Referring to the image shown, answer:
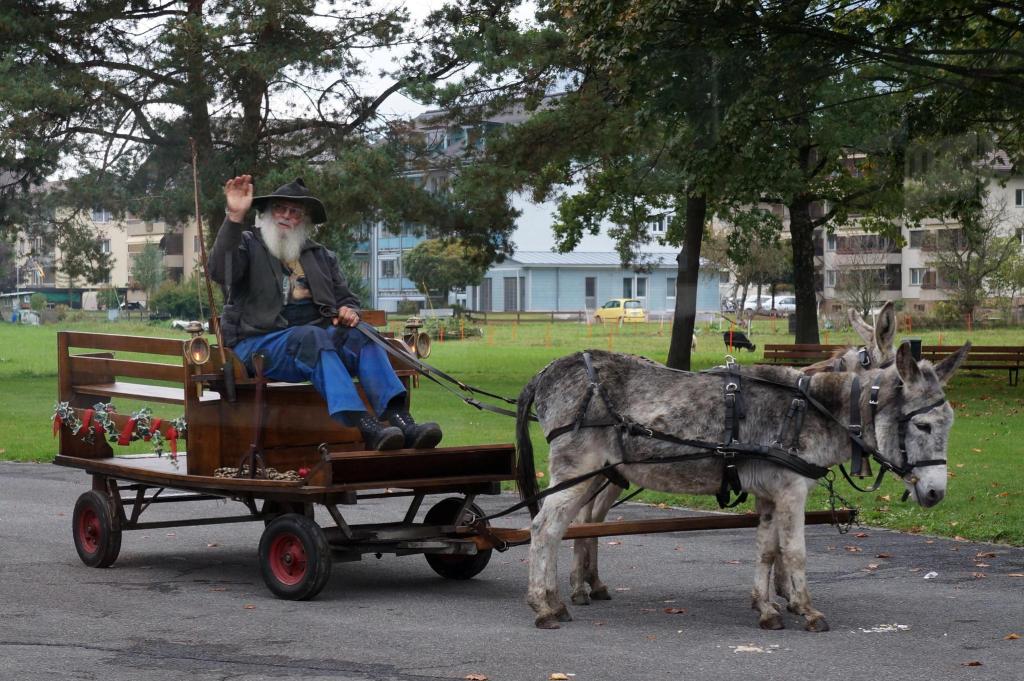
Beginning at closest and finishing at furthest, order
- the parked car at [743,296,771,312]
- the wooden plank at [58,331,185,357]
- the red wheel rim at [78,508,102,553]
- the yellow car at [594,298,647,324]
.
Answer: the wooden plank at [58,331,185,357], the red wheel rim at [78,508,102,553], the yellow car at [594,298,647,324], the parked car at [743,296,771,312]

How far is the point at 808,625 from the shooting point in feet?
25.6

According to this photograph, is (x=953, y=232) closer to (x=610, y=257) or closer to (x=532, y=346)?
(x=610, y=257)

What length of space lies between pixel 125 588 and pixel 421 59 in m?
21.5

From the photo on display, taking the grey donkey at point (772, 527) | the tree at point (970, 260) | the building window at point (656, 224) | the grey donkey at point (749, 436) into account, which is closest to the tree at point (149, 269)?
A: the building window at point (656, 224)

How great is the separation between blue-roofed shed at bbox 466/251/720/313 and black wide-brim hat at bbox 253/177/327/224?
33.4m

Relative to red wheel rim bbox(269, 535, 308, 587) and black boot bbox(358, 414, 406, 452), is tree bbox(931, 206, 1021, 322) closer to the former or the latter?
black boot bbox(358, 414, 406, 452)

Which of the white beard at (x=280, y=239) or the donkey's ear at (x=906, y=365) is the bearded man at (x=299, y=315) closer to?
the white beard at (x=280, y=239)

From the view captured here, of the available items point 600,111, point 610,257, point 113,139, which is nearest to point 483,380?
point 600,111

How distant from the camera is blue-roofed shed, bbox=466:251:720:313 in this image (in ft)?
147

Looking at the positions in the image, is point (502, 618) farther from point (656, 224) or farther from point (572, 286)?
point (572, 286)

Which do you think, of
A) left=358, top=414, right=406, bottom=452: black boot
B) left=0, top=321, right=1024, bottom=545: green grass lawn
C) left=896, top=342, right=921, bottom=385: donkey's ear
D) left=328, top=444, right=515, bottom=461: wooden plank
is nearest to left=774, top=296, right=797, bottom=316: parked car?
left=0, top=321, right=1024, bottom=545: green grass lawn

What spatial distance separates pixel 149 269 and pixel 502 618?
3472 cm

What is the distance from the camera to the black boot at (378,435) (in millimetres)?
8641

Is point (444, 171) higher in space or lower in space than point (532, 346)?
higher
